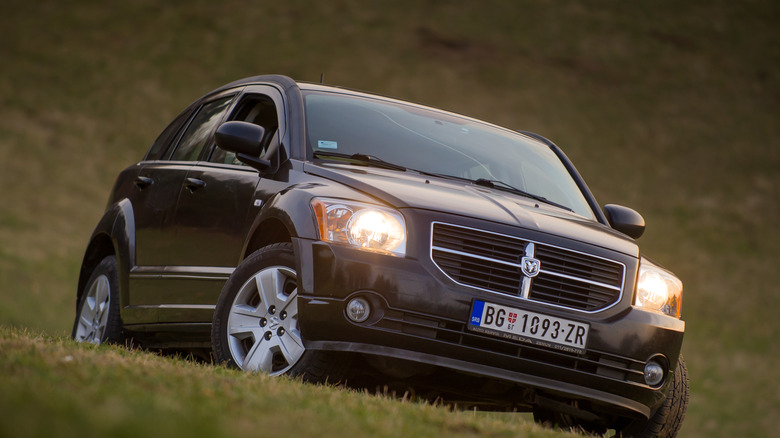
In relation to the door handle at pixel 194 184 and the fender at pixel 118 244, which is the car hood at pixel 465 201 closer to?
the door handle at pixel 194 184

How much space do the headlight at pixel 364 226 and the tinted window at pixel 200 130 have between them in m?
2.18

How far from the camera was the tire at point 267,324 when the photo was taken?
187 inches

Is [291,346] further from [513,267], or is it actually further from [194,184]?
[194,184]

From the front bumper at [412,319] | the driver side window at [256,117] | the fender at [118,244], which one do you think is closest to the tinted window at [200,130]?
the driver side window at [256,117]

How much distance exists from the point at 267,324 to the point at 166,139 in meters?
3.10

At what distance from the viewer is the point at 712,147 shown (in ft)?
124

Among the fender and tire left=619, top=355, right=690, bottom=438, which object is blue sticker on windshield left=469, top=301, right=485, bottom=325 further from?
the fender

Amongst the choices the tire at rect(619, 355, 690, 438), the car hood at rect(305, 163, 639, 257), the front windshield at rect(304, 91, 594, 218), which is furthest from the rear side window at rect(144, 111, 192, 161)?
the tire at rect(619, 355, 690, 438)

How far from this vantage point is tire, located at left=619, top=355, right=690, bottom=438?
552 cm

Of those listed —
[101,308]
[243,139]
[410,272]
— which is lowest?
[101,308]

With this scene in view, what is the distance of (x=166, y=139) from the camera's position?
7.71 m

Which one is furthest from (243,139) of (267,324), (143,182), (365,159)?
(143,182)

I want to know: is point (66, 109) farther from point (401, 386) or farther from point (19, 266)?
point (401, 386)

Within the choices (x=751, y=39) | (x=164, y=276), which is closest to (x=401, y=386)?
(x=164, y=276)
